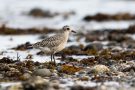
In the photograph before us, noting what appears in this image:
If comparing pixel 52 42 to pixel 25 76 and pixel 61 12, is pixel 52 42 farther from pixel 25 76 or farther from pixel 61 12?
pixel 61 12

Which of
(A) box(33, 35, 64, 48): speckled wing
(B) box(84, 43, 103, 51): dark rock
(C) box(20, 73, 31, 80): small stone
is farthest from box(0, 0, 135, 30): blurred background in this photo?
(C) box(20, 73, 31, 80): small stone

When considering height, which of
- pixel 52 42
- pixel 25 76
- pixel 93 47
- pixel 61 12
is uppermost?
pixel 61 12

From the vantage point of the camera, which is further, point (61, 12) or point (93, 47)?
point (61, 12)

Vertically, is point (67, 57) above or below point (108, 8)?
below

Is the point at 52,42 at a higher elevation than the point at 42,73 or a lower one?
higher

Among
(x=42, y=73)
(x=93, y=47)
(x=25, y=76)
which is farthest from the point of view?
(x=93, y=47)

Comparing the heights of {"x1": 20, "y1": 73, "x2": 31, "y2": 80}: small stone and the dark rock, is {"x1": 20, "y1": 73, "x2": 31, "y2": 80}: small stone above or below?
below

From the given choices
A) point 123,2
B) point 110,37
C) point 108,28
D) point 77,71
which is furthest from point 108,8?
point 77,71

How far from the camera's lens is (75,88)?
30.6ft

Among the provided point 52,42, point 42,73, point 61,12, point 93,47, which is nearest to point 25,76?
point 42,73

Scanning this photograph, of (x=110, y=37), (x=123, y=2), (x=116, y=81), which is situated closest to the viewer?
(x=116, y=81)

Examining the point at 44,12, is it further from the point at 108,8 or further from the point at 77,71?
the point at 77,71

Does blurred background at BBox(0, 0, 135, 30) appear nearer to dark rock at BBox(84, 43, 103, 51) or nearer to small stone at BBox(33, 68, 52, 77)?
dark rock at BBox(84, 43, 103, 51)

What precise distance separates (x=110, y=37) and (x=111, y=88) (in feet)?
40.8
